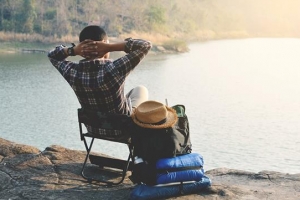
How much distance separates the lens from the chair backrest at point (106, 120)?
10.8 feet

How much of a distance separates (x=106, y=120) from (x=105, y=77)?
0.30 meters

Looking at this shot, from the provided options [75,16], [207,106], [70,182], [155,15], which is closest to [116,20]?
[75,16]

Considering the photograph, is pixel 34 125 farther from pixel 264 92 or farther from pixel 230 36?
pixel 230 36

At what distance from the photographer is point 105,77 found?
328cm

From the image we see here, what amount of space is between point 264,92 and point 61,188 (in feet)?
78.1

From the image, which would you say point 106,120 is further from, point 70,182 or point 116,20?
point 116,20

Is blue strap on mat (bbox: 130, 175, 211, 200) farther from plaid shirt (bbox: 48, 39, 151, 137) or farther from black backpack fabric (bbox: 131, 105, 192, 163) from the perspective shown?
plaid shirt (bbox: 48, 39, 151, 137)

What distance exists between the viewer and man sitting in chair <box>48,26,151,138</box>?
10.8 ft

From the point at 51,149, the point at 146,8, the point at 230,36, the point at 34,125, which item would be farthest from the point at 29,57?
the point at 230,36

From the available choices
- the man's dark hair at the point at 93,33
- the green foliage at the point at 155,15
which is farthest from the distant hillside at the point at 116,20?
the man's dark hair at the point at 93,33

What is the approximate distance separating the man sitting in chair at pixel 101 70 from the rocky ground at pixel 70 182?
1.44 feet

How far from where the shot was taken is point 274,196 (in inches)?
139

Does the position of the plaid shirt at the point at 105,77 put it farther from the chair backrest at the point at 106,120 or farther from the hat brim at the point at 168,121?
the hat brim at the point at 168,121

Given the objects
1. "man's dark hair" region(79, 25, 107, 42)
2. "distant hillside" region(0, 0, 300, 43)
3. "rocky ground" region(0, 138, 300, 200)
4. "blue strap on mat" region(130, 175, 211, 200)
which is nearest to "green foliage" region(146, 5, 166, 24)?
"distant hillside" region(0, 0, 300, 43)
